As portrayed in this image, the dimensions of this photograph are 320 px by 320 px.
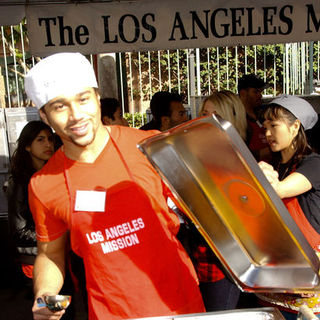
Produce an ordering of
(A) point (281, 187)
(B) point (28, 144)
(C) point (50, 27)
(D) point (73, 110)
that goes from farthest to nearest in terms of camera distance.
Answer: (C) point (50, 27)
(B) point (28, 144)
(A) point (281, 187)
(D) point (73, 110)

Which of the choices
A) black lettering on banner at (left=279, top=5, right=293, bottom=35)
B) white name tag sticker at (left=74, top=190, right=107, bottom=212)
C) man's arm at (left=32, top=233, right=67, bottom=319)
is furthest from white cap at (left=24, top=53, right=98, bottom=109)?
black lettering on banner at (left=279, top=5, right=293, bottom=35)

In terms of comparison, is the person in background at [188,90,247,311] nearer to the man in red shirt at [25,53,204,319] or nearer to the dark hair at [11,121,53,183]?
the man in red shirt at [25,53,204,319]

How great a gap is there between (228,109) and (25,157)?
4.62ft

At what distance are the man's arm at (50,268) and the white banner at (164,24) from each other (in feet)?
7.51

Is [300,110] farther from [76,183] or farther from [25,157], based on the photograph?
[25,157]

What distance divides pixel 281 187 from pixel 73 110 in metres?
0.85

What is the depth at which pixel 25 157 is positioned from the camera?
9.70ft

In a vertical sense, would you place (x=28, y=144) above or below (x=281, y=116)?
below

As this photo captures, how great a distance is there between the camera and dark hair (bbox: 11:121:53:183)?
9.15ft

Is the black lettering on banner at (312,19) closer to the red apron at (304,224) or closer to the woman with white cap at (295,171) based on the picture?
the woman with white cap at (295,171)

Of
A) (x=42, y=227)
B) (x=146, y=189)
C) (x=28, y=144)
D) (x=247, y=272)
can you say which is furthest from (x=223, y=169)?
(x=28, y=144)

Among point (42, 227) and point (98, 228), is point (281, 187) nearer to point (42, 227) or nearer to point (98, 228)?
point (98, 228)

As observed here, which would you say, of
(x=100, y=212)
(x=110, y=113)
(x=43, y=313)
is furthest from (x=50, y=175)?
(x=110, y=113)

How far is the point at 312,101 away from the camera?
595 centimetres
